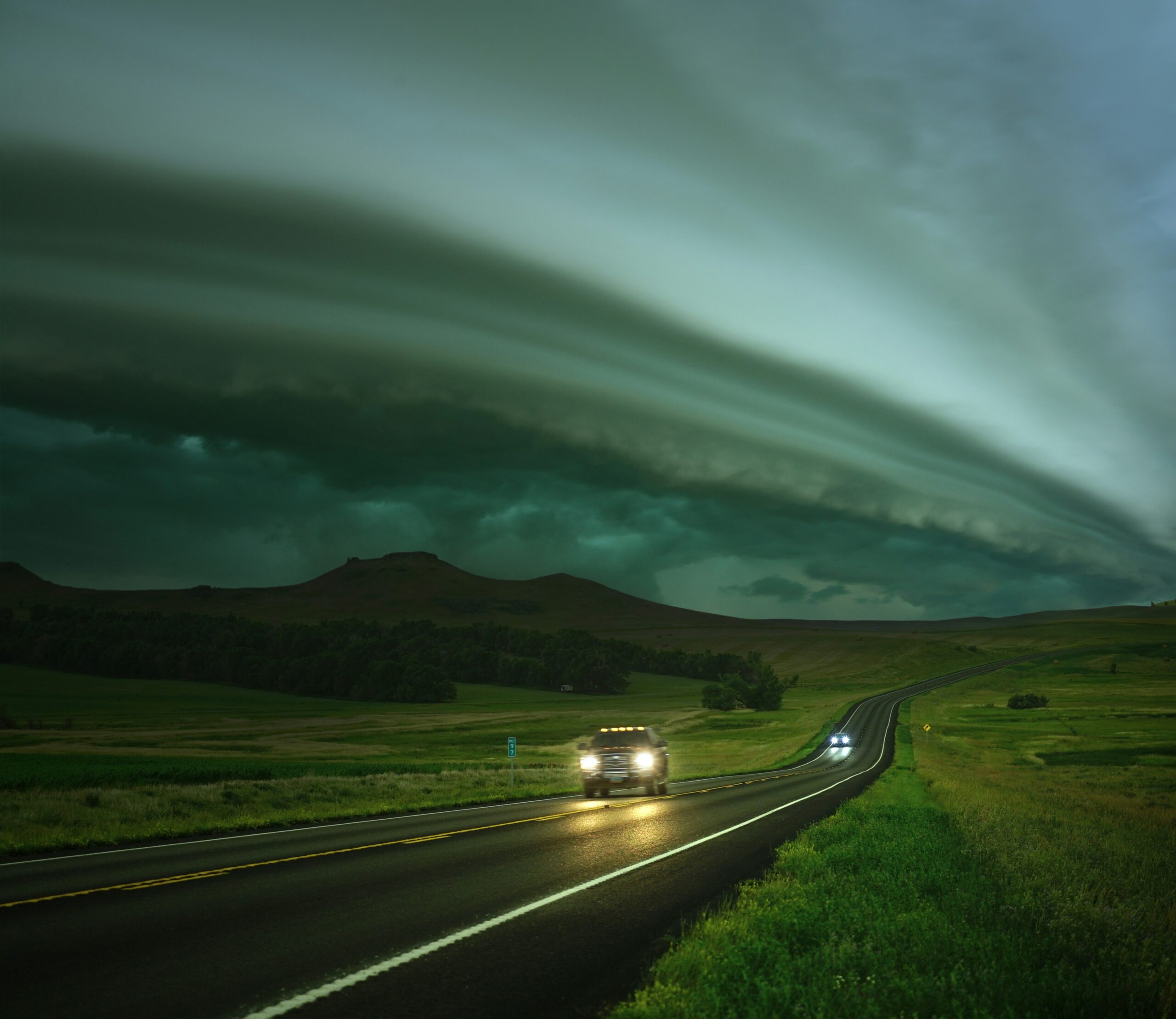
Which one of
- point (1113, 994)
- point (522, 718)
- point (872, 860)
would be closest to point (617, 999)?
point (1113, 994)

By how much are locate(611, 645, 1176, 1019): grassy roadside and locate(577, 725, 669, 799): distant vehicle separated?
24.0 feet

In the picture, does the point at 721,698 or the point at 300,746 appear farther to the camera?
the point at 721,698

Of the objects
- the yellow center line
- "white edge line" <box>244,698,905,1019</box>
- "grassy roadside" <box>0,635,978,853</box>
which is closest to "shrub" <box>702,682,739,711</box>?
"grassy roadside" <box>0,635,978,853</box>

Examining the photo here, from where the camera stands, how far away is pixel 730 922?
8453 millimetres

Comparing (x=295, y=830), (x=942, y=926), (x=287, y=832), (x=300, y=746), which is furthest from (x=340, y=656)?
(x=942, y=926)

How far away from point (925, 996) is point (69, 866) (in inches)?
470

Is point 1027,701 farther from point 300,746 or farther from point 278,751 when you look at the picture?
point 278,751

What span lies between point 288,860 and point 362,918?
474 centimetres

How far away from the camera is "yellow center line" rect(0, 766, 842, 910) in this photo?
10.1 metres

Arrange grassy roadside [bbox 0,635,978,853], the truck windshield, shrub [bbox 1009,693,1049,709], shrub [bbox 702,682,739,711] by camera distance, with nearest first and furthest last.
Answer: grassy roadside [bbox 0,635,978,853] → the truck windshield → shrub [bbox 1009,693,1049,709] → shrub [bbox 702,682,739,711]

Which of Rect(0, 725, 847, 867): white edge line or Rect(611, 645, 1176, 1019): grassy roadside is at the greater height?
Rect(611, 645, 1176, 1019): grassy roadside

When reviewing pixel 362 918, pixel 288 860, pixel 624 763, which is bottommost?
pixel 624 763

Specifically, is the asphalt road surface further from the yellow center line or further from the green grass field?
the green grass field

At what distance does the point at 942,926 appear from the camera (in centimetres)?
805
